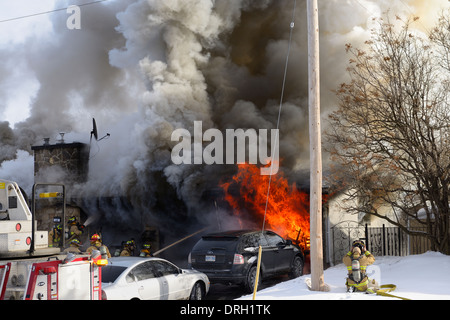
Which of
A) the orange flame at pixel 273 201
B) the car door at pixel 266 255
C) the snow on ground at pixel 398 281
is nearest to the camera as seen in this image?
the snow on ground at pixel 398 281

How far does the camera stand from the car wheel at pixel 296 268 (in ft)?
42.5

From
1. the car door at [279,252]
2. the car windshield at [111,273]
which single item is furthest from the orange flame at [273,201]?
the car windshield at [111,273]

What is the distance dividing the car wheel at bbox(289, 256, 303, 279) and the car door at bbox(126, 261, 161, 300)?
17.6 feet

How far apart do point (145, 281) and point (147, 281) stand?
0.06 metres

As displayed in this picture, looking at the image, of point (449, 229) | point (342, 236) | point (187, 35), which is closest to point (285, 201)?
point (342, 236)

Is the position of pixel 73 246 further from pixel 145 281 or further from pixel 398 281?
pixel 398 281

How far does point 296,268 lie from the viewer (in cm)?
1312

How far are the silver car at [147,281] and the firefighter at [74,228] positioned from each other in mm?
9074

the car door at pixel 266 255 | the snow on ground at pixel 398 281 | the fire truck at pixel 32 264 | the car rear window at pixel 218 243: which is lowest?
the snow on ground at pixel 398 281

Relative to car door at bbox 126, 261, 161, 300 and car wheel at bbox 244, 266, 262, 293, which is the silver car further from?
car wheel at bbox 244, 266, 262, 293

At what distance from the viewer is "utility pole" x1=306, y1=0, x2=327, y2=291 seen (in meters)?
9.21

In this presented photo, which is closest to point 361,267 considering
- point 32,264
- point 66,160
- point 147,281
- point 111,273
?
point 147,281

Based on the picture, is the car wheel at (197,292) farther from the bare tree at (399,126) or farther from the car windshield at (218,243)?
the bare tree at (399,126)
